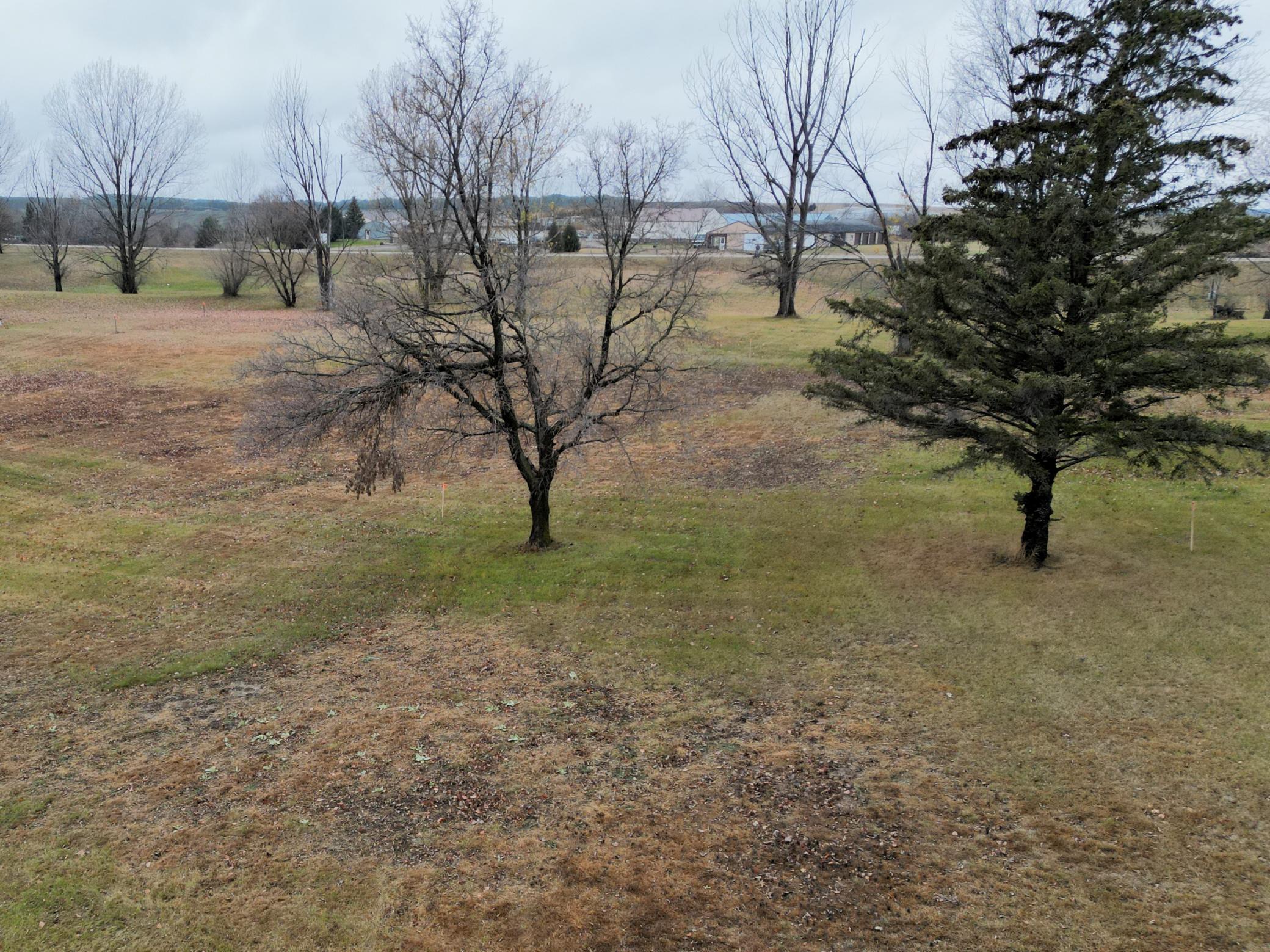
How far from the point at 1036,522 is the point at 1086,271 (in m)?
4.33

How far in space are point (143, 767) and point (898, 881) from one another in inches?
330

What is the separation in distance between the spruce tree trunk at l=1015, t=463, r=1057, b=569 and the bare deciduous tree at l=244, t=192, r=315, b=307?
44.2 m

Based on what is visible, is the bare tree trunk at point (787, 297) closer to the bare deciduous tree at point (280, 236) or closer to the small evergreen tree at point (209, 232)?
the bare deciduous tree at point (280, 236)

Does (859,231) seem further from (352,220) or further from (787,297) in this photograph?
(352,220)

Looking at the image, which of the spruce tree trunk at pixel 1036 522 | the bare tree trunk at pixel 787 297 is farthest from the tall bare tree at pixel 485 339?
the bare tree trunk at pixel 787 297

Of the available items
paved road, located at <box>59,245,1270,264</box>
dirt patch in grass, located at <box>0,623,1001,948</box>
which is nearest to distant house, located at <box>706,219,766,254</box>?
paved road, located at <box>59,245,1270,264</box>

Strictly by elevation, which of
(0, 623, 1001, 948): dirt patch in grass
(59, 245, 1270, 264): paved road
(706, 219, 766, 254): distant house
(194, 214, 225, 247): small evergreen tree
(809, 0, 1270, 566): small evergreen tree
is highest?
(706, 219, 766, 254): distant house

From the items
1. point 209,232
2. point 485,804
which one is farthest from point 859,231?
point 485,804

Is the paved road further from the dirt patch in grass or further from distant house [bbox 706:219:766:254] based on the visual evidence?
the dirt patch in grass

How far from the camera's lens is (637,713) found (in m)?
11.3

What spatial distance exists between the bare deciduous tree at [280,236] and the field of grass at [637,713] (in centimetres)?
3063

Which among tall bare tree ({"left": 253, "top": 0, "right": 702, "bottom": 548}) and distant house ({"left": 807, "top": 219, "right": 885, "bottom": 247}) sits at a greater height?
distant house ({"left": 807, "top": 219, "right": 885, "bottom": 247})

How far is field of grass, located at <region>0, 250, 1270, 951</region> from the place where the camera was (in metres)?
7.64

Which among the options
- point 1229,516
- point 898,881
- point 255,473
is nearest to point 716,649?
point 898,881
